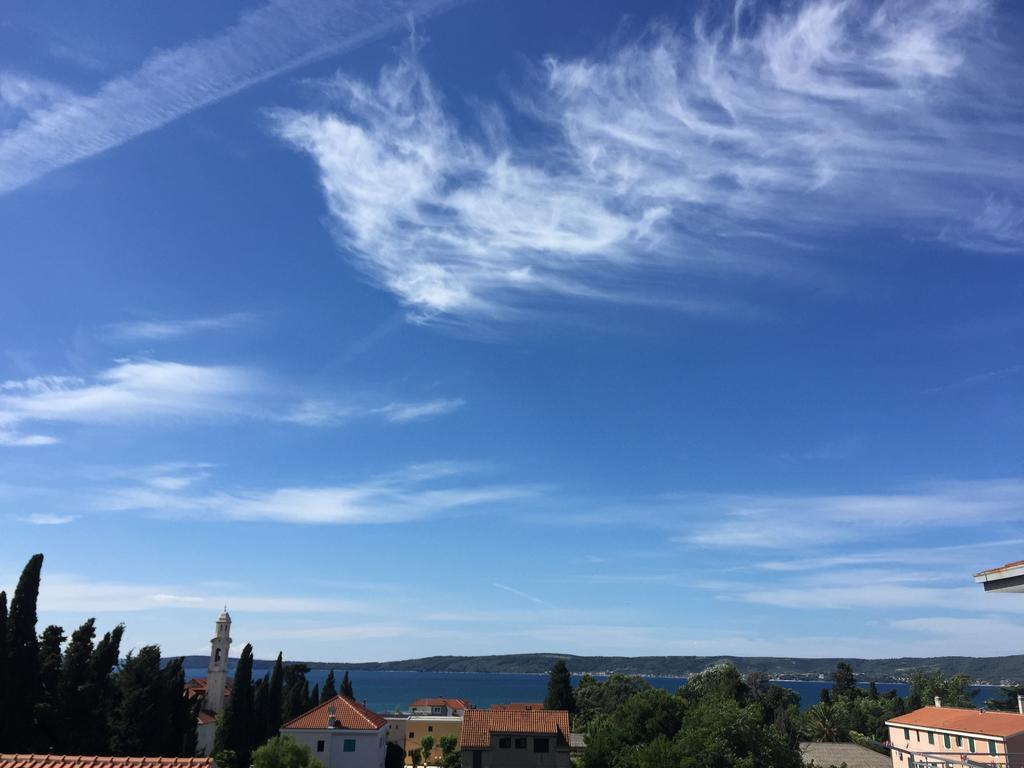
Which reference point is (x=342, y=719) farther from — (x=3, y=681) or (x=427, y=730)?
(x=427, y=730)

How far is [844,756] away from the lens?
184 feet

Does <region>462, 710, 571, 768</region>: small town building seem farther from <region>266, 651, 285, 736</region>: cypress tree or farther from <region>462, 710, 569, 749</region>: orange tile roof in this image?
<region>266, 651, 285, 736</region>: cypress tree

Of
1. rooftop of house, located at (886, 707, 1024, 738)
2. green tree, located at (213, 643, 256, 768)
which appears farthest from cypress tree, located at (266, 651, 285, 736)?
rooftop of house, located at (886, 707, 1024, 738)

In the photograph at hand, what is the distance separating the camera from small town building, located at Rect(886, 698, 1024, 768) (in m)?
43.2

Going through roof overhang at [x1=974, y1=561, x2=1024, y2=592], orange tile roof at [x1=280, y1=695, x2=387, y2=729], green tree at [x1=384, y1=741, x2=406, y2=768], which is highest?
roof overhang at [x1=974, y1=561, x2=1024, y2=592]

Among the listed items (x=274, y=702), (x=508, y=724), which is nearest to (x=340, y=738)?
(x=508, y=724)

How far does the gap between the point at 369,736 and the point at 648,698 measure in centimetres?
1690

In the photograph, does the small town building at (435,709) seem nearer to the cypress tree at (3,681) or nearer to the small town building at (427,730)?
the small town building at (427,730)

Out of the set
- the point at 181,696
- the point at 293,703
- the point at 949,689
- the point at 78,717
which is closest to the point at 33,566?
the point at 78,717

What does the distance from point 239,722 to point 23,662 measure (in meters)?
15.7

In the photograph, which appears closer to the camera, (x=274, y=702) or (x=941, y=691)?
(x=274, y=702)

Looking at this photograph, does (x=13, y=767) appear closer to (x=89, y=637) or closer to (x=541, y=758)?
(x=89, y=637)

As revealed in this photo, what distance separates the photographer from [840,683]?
104m

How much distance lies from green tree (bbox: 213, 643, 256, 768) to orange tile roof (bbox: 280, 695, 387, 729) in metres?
3.95
